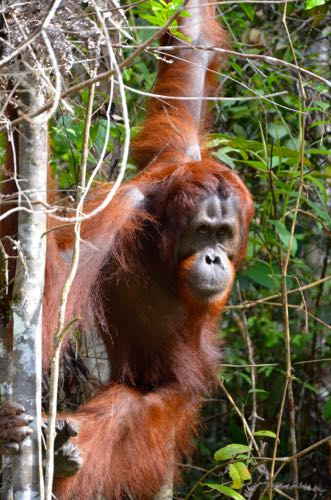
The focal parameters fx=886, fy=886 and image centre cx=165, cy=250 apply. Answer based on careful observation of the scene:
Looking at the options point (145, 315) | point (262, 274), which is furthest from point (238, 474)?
point (262, 274)

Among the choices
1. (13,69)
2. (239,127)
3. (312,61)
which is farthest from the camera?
(312,61)

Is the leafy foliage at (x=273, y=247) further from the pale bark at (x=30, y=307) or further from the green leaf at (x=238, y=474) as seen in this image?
the pale bark at (x=30, y=307)

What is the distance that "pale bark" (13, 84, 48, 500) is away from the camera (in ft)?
7.20

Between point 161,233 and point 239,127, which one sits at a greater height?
point 239,127

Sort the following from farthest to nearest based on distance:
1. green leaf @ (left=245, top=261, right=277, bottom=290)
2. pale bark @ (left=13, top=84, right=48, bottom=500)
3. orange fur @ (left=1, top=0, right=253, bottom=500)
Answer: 1. green leaf @ (left=245, top=261, right=277, bottom=290)
2. orange fur @ (left=1, top=0, right=253, bottom=500)
3. pale bark @ (left=13, top=84, right=48, bottom=500)

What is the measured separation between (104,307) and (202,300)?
40cm

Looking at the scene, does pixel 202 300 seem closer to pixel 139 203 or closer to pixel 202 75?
pixel 139 203

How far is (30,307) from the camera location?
2270 mm

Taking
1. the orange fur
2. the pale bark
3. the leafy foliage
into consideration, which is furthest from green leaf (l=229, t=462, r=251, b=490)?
the pale bark

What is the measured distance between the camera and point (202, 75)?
3.92 m

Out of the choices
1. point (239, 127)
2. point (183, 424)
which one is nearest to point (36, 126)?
point (183, 424)

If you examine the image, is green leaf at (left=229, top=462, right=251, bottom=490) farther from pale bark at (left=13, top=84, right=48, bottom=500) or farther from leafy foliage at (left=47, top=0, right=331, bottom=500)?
pale bark at (left=13, top=84, right=48, bottom=500)

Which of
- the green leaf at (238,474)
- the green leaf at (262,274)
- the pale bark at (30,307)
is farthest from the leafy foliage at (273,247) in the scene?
the pale bark at (30,307)

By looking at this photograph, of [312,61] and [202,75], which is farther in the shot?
[312,61]
